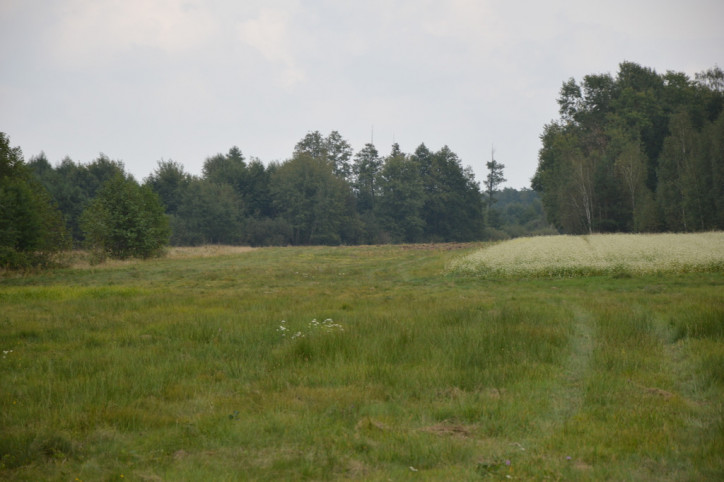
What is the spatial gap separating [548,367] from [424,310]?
601 centimetres

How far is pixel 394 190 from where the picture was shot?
355 feet

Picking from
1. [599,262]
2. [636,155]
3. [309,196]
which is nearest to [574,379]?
[599,262]

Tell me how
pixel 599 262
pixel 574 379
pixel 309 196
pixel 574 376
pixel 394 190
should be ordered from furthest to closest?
pixel 394 190 → pixel 309 196 → pixel 599 262 → pixel 574 376 → pixel 574 379

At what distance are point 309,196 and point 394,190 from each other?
19.1 meters

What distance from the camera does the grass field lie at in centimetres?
574

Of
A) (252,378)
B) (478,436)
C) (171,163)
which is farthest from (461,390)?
(171,163)

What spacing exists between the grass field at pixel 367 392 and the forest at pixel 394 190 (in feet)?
102

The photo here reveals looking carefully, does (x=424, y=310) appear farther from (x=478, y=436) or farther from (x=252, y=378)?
(x=478, y=436)

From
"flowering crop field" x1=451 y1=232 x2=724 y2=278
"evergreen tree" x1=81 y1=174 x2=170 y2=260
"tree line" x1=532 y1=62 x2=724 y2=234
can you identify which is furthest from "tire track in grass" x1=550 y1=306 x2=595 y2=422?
"tree line" x1=532 y1=62 x2=724 y2=234

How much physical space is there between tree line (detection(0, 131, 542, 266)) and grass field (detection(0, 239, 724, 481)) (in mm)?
61629

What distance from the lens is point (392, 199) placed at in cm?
10806

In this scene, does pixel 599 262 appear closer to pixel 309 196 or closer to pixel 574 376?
pixel 574 376

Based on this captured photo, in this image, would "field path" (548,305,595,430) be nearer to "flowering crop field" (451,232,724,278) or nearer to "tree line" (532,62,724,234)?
"flowering crop field" (451,232,724,278)

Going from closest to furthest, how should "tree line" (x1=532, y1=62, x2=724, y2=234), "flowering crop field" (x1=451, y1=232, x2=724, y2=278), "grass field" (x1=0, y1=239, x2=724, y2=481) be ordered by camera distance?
"grass field" (x1=0, y1=239, x2=724, y2=481)
"flowering crop field" (x1=451, y1=232, x2=724, y2=278)
"tree line" (x1=532, y1=62, x2=724, y2=234)
